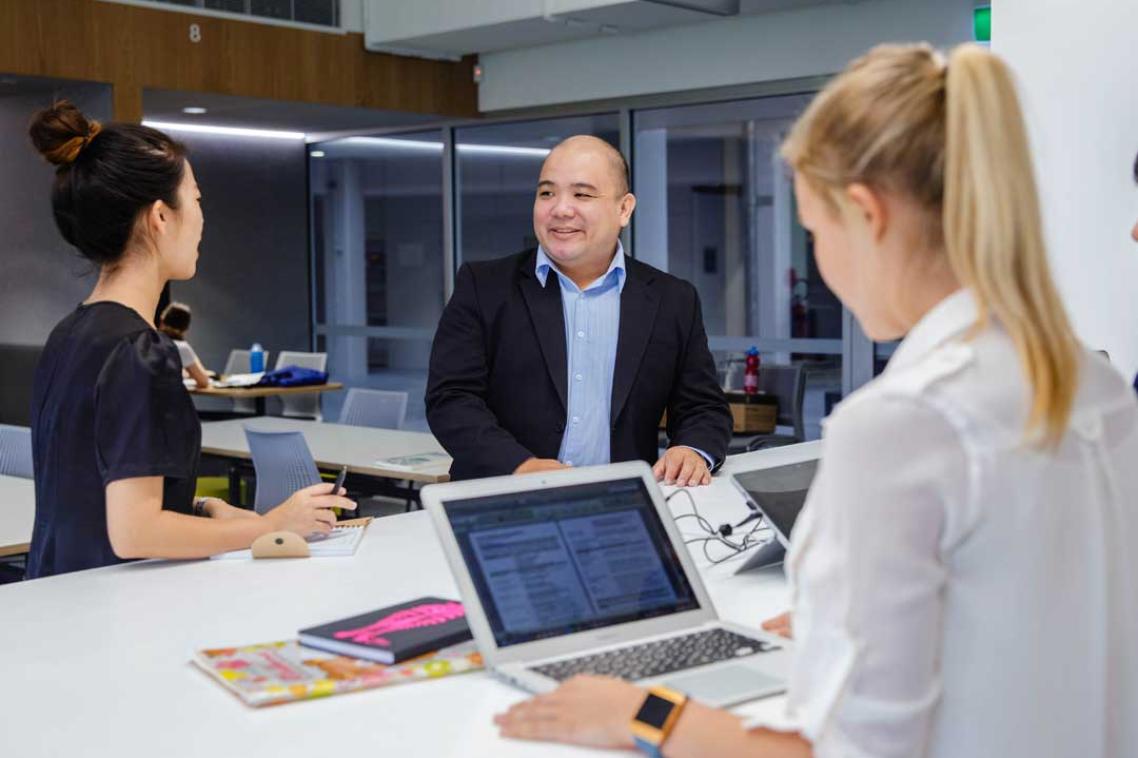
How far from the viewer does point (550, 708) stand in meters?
1.39

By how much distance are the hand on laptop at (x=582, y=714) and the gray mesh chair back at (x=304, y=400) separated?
752 cm

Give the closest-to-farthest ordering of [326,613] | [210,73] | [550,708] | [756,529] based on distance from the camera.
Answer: [550,708] → [326,613] → [756,529] → [210,73]

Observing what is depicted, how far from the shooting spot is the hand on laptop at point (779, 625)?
1.75 metres

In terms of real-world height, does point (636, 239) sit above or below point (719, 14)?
below

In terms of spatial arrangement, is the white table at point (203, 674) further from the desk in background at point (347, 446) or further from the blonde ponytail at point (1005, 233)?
the desk in background at point (347, 446)

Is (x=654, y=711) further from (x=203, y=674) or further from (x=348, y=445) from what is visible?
(x=348, y=445)

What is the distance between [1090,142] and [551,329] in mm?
1744

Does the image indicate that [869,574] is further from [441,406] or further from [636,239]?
[636,239]

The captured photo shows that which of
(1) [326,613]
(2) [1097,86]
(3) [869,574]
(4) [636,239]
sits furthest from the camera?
(4) [636,239]

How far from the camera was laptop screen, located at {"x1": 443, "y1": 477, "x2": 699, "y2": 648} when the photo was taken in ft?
5.32

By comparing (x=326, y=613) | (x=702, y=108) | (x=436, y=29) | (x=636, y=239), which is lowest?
(x=326, y=613)

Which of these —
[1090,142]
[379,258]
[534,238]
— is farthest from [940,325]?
[379,258]

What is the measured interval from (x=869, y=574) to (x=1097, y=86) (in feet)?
10.2

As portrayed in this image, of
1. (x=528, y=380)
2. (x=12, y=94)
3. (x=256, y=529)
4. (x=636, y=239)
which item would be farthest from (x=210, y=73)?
(x=256, y=529)
